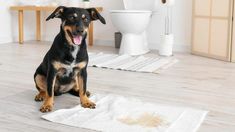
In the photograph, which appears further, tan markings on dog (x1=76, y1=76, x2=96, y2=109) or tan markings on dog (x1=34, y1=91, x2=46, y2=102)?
tan markings on dog (x1=34, y1=91, x2=46, y2=102)

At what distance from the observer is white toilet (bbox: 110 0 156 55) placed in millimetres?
3637

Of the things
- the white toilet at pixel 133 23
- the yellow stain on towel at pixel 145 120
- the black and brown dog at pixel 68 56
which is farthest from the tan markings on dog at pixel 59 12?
the white toilet at pixel 133 23

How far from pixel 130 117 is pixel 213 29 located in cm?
214

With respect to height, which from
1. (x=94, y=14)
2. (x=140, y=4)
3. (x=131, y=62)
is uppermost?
(x=140, y=4)

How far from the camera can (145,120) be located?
1745 millimetres

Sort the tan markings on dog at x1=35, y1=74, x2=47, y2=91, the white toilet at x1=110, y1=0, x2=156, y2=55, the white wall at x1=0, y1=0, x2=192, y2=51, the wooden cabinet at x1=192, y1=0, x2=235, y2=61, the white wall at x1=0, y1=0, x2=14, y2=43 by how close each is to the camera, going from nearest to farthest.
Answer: the tan markings on dog at x1=35, y1=74, x2=47, y2=91
the wooden cabinet at x1=192, y1=0, x2=235, y2=61
the white toilet at x1=110, y1=0, x2=156, y2=55
the white wall at x1=0, y1=0, x2=192, y2=51
the white wall at x1=0, y1=0, x2=14, y2=43

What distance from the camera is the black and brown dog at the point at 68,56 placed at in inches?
68.9

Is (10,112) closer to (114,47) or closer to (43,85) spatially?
(43,85)

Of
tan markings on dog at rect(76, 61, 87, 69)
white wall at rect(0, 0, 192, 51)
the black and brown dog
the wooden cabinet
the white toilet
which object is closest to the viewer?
the black and brown dog

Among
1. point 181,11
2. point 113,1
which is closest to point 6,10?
point 113,1

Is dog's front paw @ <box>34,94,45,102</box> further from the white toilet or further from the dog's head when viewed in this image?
the white toilet

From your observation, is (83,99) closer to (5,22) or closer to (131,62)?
(131,62)

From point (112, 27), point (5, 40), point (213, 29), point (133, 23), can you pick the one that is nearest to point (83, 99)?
point (133, 23)

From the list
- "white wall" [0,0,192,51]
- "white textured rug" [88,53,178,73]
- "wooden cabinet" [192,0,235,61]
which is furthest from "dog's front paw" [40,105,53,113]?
"white wall" [0,0,192,51]
